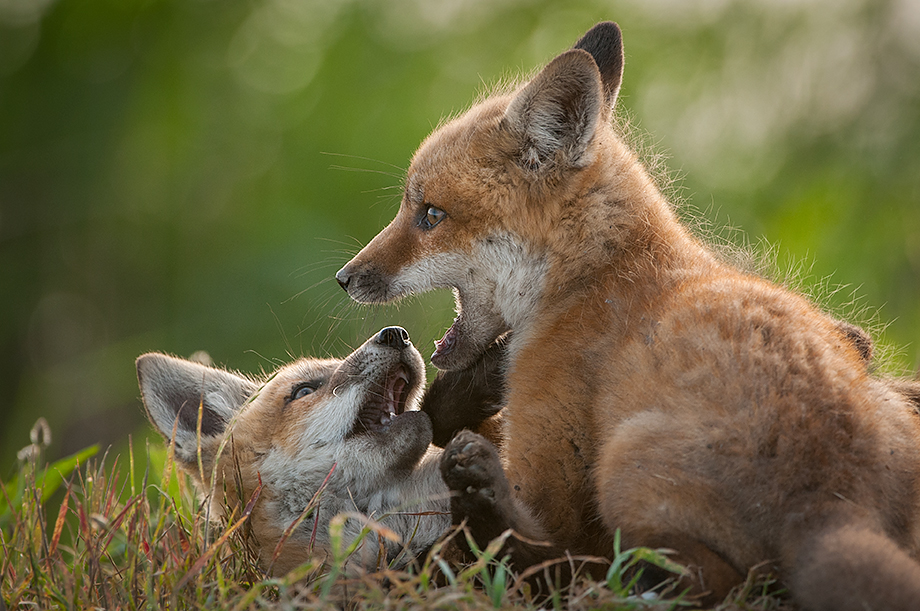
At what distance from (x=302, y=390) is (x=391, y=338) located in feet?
2.09

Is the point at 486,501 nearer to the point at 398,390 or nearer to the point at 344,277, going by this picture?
the point at 398,390

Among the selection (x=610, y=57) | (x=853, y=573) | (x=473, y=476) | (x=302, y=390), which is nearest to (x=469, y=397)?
(x=302, y=390)

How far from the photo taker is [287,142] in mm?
10664

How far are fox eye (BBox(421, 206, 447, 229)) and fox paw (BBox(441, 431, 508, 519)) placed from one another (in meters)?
1.39

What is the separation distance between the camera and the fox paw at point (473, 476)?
3.27 m

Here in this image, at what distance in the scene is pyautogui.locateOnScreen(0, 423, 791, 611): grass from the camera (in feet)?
9.00

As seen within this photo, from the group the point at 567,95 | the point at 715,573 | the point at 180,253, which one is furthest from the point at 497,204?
the point at 180,253

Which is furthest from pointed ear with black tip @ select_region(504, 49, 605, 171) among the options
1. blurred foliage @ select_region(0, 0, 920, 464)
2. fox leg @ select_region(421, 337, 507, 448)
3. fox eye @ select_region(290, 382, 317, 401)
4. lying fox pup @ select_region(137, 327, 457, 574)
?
blurred foliage @ select_region(0, 0, 920, 464)

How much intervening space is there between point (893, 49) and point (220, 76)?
7928 millimetres

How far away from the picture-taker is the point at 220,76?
10789mm

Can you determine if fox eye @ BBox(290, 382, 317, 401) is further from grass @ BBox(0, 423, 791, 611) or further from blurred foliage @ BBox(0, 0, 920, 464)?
blurred foliage @ BBox(0, 0, 920, 464)

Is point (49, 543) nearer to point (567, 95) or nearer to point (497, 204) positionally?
point (497, 204)

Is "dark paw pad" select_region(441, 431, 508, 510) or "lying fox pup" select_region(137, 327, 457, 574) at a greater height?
"dark paw pad" select_region(441, 431, 508, 510)

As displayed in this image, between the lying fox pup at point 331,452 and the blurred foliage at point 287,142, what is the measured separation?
4.07m
